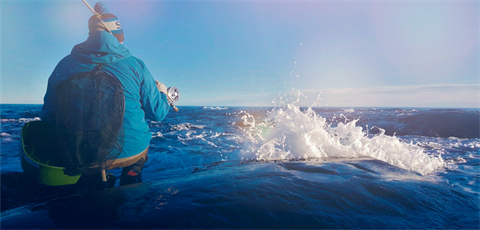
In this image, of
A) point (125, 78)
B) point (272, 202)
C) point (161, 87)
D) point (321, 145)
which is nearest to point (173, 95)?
point (161, 87)

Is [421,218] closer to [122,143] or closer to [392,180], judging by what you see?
[392,180]

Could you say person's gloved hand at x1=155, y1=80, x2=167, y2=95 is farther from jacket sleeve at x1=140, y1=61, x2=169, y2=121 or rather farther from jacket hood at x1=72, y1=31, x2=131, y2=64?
jacket hood at x1=72, y1=31, x2=131, y2=64

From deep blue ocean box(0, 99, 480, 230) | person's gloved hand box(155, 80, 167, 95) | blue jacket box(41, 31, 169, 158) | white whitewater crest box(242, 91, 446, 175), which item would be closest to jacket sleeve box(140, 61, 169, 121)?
blue jacket box(41, 31, 169, 158)

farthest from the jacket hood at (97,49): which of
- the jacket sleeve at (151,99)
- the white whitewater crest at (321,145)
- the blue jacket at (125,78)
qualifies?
the white whitewater crest at (321,145)

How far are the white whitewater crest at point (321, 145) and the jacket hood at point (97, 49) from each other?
349 cm

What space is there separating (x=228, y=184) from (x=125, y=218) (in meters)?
1.03

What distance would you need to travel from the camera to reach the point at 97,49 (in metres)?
1.94

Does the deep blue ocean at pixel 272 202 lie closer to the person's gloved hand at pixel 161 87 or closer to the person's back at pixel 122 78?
the person's back at pixel 122 78

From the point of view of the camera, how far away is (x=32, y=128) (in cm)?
194

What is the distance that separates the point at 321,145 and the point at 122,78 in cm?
417

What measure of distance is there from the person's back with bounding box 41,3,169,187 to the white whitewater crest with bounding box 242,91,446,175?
2.88 metres

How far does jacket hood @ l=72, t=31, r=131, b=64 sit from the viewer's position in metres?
1.95

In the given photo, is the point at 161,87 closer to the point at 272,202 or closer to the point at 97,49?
the point at 97,49

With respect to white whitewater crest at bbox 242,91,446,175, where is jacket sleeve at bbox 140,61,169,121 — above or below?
above
